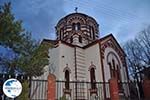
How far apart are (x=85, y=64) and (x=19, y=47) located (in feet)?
30.6

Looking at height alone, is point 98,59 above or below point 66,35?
below

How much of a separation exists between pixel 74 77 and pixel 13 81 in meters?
11.3

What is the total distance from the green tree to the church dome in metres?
9.81

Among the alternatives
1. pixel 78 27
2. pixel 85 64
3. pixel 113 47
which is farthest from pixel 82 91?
pixel 78 27

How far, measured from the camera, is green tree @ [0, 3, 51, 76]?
9758 mm

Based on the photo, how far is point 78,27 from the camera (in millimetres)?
24000

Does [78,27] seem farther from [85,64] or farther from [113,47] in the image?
[85,64]

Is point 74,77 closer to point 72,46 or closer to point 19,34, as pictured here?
point 72,46

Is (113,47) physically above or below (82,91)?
above

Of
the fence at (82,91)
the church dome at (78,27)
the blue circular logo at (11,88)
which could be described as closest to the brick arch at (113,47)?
the church dome at (78,27)

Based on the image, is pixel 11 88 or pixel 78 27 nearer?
pixel 11 88

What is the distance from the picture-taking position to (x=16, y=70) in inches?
456

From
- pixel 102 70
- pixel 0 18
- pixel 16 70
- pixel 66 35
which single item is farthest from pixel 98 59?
pixel 0 18

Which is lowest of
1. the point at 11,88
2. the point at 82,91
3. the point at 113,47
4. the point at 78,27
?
the point at 82,91
